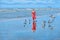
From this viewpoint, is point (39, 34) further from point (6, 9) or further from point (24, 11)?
point (6, 9)

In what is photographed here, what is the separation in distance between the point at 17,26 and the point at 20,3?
0.70ft

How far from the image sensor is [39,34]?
1475 millimetres

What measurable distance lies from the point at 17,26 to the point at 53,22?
0.35m

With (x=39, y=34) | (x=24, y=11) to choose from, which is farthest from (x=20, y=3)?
(x=39, y=34)

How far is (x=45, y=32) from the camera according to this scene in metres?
1.48

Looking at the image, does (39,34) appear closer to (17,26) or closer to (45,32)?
(45,32)

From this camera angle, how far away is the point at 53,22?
58.4 inches

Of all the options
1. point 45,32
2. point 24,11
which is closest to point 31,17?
point 24,11

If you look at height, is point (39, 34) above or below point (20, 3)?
below

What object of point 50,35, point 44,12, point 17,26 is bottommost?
point 50,35

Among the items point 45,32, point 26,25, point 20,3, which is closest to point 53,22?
point 45,32

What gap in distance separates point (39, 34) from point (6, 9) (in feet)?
1.28

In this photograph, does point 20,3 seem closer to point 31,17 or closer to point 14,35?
point 31,17

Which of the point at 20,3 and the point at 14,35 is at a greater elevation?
the point at 20,3
